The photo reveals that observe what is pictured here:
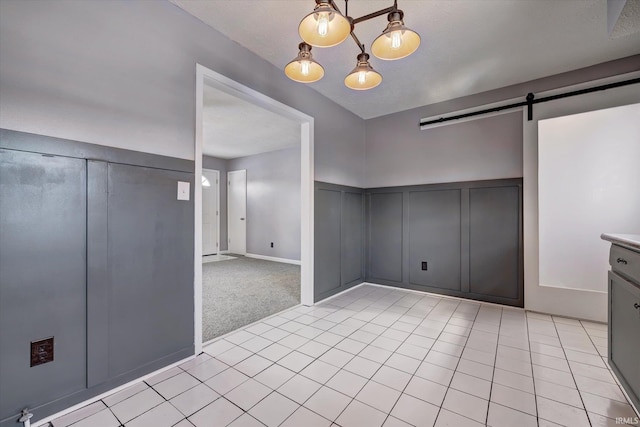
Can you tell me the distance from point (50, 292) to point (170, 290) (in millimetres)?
645

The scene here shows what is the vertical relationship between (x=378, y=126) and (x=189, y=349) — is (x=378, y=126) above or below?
above

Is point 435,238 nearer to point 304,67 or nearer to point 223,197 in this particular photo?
point 304,67

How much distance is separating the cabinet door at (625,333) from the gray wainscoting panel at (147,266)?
2784mm

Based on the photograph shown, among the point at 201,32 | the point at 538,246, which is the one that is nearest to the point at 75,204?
the point at 201,32

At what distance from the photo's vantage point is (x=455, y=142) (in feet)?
11.7

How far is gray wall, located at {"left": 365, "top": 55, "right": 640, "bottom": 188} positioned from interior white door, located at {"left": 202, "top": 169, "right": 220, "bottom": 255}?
4611mm

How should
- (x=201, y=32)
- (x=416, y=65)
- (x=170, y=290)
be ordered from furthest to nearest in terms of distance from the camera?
(x=416, y=65) < (x=201, y=32) < (x=170, y=290)

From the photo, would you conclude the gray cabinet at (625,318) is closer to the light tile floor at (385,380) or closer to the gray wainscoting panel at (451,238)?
the light tile floor at (385,380)

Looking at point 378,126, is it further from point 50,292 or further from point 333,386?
point 50,292

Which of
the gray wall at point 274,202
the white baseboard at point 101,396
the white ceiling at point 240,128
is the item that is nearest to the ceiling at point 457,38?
the white ceiling at point 240,128

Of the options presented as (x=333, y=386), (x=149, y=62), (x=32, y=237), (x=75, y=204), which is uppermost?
(x=149, y=62)

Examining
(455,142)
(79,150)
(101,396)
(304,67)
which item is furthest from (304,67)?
(455,142)

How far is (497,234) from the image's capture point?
325cm

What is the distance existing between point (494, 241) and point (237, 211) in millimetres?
5977
